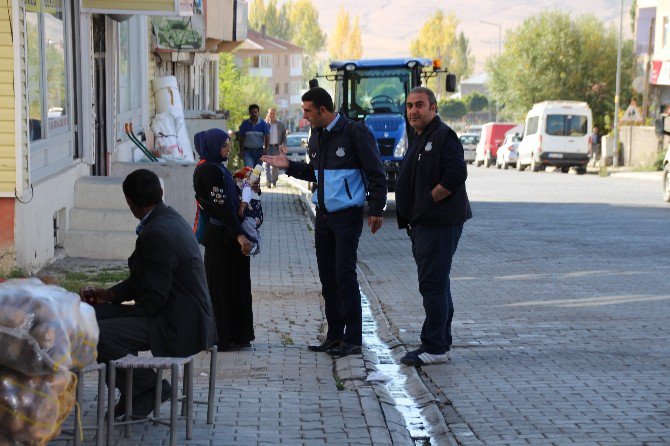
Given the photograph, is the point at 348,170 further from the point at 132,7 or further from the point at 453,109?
the point at 453,109

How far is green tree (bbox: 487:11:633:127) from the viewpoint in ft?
223

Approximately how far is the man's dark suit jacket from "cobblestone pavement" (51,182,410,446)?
53 centimetres

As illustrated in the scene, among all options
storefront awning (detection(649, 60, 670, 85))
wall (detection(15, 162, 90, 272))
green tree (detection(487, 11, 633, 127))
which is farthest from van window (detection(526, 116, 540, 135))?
wall (detection(15, 162, 90, 272))

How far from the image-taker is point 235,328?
9320mm

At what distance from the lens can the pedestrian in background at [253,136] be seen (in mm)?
25453

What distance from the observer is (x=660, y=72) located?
58.0m

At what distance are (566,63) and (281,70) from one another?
2823 inches

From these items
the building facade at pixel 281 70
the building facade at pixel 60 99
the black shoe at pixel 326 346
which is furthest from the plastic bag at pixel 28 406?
the building facade at pixel 281 70

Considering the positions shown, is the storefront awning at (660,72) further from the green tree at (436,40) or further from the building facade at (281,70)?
the green tree at (436,40)

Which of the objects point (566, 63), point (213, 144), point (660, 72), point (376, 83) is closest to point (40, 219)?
point (213, 144)

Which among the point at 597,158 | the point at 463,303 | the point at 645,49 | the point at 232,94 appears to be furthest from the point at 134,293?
the point at 645,49

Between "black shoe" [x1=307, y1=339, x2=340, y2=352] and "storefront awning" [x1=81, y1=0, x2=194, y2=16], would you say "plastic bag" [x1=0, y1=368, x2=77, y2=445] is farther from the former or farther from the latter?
"storefront awning" [x1=81, y1=0, x2=194, y2=16]

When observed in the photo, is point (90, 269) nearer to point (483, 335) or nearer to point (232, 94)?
point (483, 335)

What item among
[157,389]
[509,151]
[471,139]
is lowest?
[471,139]
